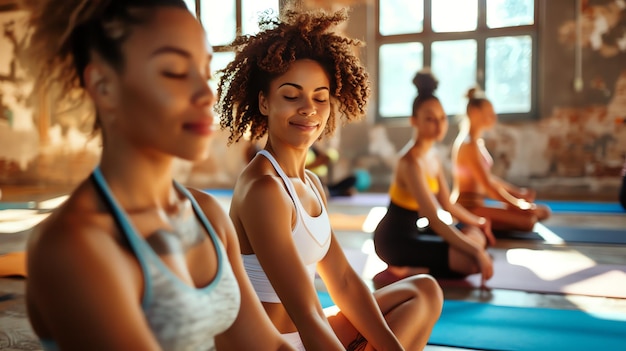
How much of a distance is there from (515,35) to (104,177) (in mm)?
7080

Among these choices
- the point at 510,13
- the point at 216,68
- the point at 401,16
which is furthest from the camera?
the point at 401,16

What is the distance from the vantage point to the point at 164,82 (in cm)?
70

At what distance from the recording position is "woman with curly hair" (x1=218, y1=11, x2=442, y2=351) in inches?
49.1

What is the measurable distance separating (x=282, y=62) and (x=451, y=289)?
6.22 feet

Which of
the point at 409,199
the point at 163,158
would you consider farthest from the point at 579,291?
the point at 163,158

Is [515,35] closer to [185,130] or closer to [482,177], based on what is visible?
[482,177]

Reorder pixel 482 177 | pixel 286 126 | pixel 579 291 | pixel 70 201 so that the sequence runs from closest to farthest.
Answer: pixel 70 201 < pixel 286 126 < pixel 579 291 < pixel 482 177

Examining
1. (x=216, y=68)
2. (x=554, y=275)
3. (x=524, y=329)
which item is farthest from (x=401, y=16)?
(x=216, y=68)

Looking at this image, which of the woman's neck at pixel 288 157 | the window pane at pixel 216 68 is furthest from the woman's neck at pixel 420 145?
the woman's neck at pixel 288 157

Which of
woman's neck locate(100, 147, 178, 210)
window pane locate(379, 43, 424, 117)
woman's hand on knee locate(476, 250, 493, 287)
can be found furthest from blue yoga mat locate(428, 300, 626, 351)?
window pane locate(379, 43, 424, 117)

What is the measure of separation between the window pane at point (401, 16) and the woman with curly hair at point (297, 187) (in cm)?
612

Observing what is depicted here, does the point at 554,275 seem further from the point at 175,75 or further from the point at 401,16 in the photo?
the point at 401,16

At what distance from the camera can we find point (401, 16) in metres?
7.48

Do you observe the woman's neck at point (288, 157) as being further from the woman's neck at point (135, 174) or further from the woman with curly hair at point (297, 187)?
the woman's neck at point (135, 174)
